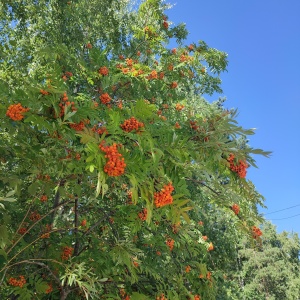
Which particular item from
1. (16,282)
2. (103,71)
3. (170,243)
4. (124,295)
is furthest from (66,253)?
(103,71)

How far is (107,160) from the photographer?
158 centimetres

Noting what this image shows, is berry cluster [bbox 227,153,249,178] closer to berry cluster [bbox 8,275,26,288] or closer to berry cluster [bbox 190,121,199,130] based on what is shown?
berry cluster [bbox 190,121,199,130]

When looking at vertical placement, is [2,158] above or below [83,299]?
above

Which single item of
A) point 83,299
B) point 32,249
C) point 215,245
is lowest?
point 83,299

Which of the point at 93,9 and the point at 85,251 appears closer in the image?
the point at 85,251

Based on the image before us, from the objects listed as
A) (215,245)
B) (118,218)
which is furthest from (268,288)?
(118,218)

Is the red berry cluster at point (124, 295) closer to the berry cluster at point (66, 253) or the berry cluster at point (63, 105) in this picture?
the berry cluster at point (66, 253)

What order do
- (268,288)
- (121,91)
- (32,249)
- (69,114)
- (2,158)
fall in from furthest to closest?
1. (268,288)
2. (121,91)
3. (32,249)
4. (2,158)
5. (69,114)

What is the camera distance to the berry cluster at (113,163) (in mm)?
1560

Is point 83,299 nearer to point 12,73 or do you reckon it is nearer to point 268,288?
point 12,73

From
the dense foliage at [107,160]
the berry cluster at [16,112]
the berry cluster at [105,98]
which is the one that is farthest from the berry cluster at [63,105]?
the berry cluster at [105,98]

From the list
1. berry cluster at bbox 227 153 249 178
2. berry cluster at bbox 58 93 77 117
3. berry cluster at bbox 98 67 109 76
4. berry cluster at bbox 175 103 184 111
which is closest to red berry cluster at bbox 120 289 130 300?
berry cluster at bbox 227 153 249 178

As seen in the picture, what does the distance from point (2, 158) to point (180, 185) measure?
Answer: 1723 millimetres

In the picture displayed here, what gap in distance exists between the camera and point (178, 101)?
570cm
